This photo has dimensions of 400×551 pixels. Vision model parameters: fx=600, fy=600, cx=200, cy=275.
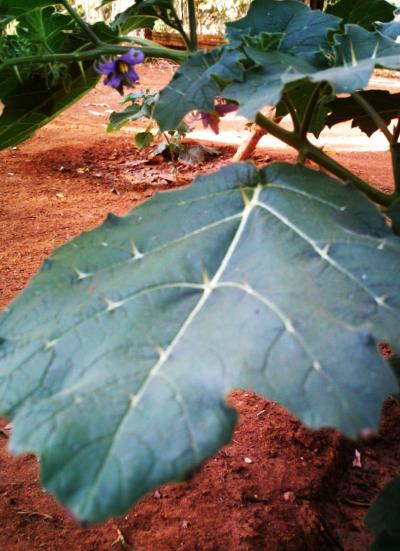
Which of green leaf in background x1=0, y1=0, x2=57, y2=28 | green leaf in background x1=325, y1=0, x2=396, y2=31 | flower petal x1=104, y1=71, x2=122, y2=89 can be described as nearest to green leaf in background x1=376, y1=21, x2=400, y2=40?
green leaf in background x1=325, y1=0, x2=396, y2=31

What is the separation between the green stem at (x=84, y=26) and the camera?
0.97 m

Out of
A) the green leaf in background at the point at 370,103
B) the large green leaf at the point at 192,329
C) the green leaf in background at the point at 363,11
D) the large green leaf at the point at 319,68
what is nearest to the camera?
the large green leaf at the point at 192,329

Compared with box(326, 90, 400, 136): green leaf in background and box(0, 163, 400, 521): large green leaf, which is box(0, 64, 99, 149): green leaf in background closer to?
box(0, 163, 400, 521): large green leaf

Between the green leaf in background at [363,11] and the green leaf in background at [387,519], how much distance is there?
2.93ft

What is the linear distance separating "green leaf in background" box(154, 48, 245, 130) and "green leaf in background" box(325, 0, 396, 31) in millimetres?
427

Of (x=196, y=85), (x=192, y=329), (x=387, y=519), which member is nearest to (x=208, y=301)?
(x=192, y=329)

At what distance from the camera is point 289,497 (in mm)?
1579

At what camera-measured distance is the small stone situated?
1.57 metres

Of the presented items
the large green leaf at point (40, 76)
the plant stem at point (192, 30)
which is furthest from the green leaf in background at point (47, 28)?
the plant stem at point (192, 30)

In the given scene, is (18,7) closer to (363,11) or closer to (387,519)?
(363,11)

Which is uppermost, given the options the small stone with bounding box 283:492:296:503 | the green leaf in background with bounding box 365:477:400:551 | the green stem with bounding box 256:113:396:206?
the green stem with bounding box 256:113:396:206

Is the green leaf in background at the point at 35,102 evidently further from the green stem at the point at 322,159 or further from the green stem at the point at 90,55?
the green stem at the point at 322,159

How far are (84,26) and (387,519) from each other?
1.00 metres

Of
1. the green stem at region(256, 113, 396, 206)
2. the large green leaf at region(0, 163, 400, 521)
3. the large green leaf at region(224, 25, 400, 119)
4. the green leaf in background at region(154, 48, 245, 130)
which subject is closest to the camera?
the large green leaf at region(0, 163, 400, 521)
